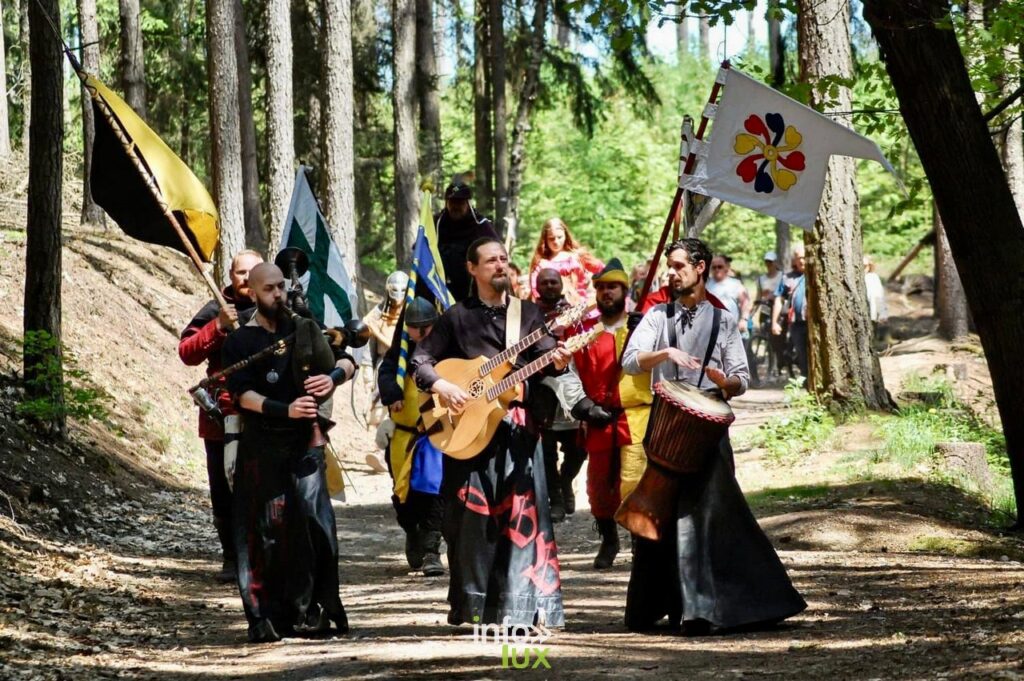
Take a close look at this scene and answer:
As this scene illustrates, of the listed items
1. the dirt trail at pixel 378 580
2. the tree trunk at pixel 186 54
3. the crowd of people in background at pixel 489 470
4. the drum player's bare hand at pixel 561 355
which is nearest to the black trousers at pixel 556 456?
the dirt trail at pixel 378 580

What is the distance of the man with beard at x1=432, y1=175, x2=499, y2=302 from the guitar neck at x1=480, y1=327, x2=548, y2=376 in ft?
10.8

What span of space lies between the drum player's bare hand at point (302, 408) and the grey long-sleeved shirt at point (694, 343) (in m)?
1.70

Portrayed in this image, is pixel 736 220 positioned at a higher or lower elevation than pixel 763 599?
higher

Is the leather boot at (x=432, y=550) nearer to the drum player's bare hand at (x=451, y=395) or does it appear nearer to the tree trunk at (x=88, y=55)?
the drum player's bare hand at (x=451, y=395)

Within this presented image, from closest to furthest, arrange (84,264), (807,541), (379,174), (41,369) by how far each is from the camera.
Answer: (807,541), (41,369), (84,264), (379,174)

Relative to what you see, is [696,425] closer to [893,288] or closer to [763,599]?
[763,599]

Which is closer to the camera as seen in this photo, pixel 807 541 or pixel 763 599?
pixel 763 599

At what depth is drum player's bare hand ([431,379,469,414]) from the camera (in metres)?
7.82

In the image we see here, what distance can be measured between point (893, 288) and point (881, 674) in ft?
110

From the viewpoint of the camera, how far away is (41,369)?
40.9 ft

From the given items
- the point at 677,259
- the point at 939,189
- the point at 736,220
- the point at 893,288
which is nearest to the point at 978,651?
the point at 677,259

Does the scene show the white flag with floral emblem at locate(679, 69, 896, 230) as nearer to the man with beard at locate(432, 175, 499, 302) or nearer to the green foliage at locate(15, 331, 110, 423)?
the man with beard at locate(432, 175, 499, 302)

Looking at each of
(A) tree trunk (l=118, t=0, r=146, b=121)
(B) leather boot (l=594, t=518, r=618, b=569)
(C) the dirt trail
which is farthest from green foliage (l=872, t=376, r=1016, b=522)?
(A) tree trunk (l=118, t=0, r=146, b=121)

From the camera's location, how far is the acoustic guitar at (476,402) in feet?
25.6
